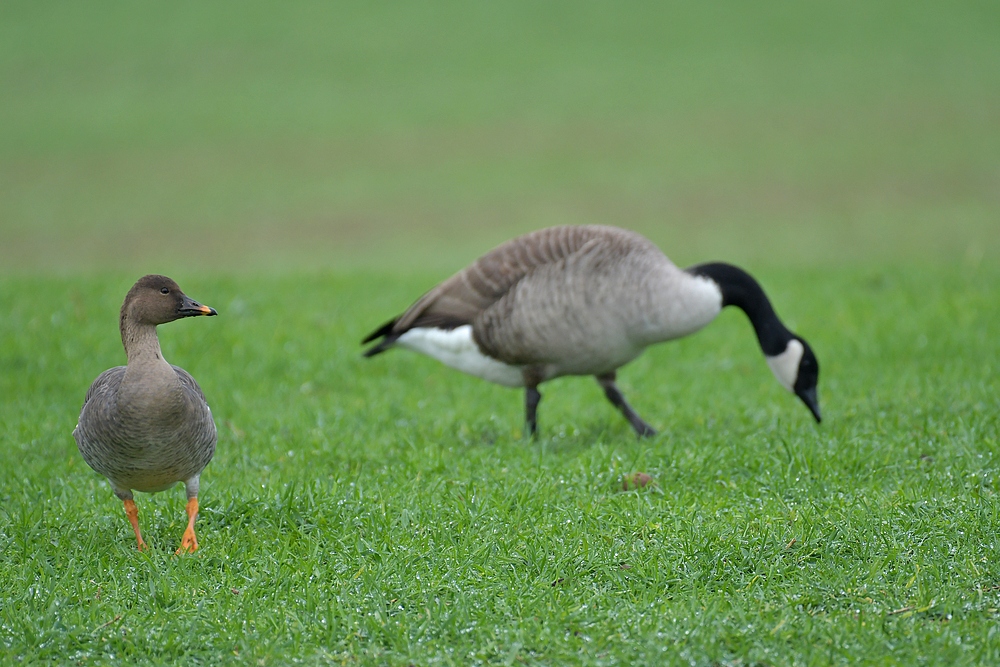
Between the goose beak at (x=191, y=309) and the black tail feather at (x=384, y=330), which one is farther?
the black tail feather at (x=384, y=330)

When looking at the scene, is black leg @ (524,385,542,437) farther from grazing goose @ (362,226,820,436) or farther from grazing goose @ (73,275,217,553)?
grazing goose @ (73,275,217,553)

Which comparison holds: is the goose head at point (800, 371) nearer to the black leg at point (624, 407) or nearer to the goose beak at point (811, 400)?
the goose beak at point (811, 400)

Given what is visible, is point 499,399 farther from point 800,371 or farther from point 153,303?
point 153,303

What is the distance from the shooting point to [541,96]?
977 inches

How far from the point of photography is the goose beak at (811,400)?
653cm

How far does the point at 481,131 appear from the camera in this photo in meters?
23.2

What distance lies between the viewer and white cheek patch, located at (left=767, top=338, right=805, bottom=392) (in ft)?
21.8

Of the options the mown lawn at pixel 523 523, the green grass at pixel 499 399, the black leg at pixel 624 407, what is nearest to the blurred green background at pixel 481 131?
the green grass at pixel 499 399

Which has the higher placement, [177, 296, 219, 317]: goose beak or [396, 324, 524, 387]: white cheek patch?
[177, 296, 219, 317]: goose beak

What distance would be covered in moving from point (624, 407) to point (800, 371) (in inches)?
43.6

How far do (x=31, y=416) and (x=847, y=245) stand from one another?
11.2 metres

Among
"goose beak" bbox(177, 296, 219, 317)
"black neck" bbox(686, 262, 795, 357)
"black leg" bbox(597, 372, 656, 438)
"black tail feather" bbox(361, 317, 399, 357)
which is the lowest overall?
"black leg" bbox(597, 372, 656, 438)

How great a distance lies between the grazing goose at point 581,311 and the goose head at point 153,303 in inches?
91.6

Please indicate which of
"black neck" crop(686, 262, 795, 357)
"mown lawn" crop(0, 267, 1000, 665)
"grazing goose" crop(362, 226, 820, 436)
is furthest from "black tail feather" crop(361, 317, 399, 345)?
"black neck" crop(686, 262, 795, 357)
